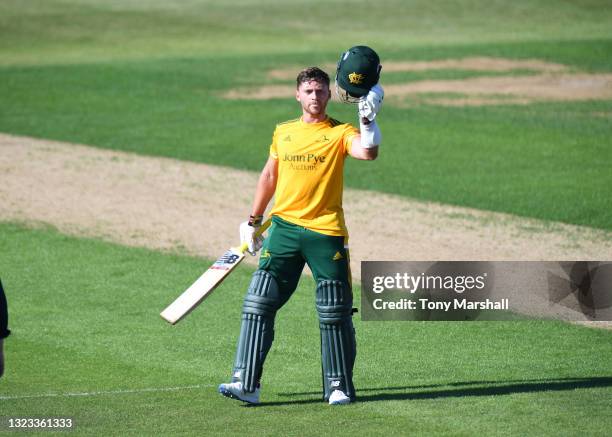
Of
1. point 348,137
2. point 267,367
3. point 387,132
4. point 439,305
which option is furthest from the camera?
point 387,132

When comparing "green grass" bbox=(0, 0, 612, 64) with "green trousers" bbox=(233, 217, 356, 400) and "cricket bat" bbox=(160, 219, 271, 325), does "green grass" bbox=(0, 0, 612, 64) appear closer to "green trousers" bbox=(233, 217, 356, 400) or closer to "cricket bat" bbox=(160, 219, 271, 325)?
"cricket bat" bbox=(160, 219, 271, 325)

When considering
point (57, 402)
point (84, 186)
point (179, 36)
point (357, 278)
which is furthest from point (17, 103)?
point (57, 402)

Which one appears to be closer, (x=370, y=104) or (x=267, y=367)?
(x=370, y=104)

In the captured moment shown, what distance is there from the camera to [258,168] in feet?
60.7

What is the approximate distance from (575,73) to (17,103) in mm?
12039

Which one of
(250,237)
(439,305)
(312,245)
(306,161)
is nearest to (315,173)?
(306,161)

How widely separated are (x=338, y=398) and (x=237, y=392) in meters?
0.68

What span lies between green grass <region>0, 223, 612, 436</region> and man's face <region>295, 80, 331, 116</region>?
2002mm

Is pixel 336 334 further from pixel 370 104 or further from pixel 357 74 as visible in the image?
pixel 357 74

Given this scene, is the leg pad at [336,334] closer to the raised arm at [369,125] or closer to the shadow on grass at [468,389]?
the shadow on grass at [468,389]

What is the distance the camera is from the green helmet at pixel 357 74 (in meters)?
7.93

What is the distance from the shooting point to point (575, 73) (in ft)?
88.2

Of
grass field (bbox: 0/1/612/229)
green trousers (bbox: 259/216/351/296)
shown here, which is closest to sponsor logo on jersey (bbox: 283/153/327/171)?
green trousers (bbox: 259/216/351/296)

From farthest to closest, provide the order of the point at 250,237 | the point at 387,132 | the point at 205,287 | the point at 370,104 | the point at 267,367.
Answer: the point at 387,132
the point at 267,367
the point at 250,237
the point at 205,287
the point at 370,104
